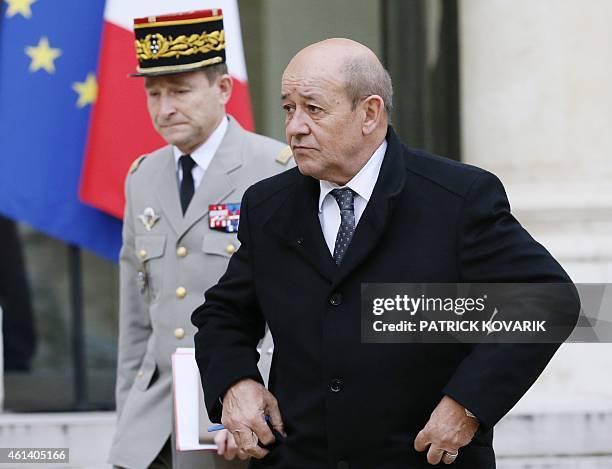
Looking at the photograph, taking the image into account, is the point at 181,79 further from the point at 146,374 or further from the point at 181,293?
the point at 146,374

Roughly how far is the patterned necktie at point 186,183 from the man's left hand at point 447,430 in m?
1.58

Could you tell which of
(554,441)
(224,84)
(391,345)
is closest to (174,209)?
(224,84)

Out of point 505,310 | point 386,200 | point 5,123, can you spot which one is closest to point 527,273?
point 505,310

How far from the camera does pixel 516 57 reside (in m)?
5.84

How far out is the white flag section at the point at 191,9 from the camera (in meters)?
5.74

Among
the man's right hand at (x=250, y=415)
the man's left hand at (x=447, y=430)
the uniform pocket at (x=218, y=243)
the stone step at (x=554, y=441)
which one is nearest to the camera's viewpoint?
the man's left hand at (x=447, y=430)

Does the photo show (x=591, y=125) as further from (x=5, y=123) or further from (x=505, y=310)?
(x=505, y=310)

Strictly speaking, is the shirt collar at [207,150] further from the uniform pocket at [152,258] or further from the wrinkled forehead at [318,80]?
the wrinkled forehead at [318,80]

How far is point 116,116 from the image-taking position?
589cm

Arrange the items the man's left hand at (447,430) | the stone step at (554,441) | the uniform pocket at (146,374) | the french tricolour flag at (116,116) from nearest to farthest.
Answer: the man's left hand at (447,430) < the uniform pocket at (146,374) < the stone step at (554,441) < the french tricolour flag at (116,116)

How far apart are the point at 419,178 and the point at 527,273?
1.22 ft

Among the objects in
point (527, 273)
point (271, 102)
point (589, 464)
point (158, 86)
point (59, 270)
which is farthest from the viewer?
point (59, 270)

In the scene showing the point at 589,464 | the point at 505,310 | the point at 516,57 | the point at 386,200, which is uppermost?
the point at 516,57

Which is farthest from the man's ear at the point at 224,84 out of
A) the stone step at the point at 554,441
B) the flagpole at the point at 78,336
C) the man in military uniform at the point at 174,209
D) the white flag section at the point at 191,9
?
the flagpole at the point at 78,336
